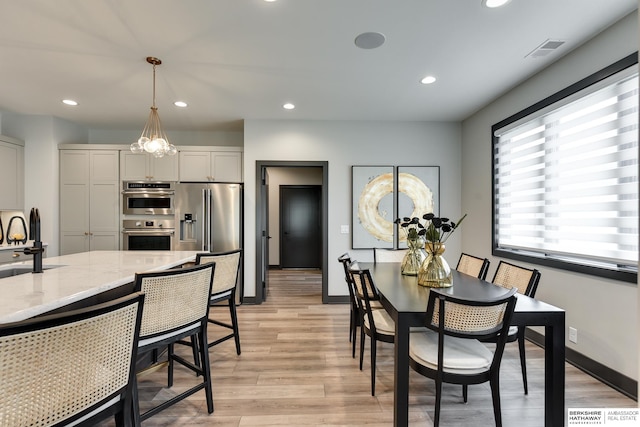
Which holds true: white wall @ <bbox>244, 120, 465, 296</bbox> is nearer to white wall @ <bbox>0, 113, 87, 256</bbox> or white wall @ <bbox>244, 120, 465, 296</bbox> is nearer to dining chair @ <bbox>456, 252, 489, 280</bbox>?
dining chair @ <bbox>456, 252, 489, 280</bbox>

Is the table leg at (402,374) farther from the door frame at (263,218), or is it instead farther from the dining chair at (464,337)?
the door frame at (263,218)

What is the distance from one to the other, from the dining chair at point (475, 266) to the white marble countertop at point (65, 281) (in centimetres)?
246

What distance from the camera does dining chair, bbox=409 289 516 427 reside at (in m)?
1.46

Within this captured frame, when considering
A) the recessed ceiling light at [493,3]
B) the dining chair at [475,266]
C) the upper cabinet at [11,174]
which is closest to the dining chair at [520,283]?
the dining chair at [475,266]

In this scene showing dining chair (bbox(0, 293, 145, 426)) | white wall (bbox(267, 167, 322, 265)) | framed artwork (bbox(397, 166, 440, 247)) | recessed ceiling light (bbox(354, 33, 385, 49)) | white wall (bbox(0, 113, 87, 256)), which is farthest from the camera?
white wall (bbox(267, 167, 322, 265))

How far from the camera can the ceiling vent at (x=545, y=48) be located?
2355mm

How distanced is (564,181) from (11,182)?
20.9 feet

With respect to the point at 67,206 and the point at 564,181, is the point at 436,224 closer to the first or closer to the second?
the point at 564,181

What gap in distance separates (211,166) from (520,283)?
13.0 ft

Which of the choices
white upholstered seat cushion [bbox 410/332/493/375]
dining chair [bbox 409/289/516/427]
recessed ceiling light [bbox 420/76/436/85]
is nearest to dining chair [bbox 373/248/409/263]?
white upholstered seat cushion [bbox 410/332/493/375]

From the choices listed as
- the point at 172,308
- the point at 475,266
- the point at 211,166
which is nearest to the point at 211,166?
the point at 211,166

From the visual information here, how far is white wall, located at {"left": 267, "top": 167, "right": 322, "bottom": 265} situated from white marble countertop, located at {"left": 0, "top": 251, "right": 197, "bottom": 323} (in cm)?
484

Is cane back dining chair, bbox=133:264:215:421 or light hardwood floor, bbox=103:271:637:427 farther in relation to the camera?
light hardwood floor, bbox=103:271:637:427

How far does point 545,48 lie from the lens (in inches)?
95.9
